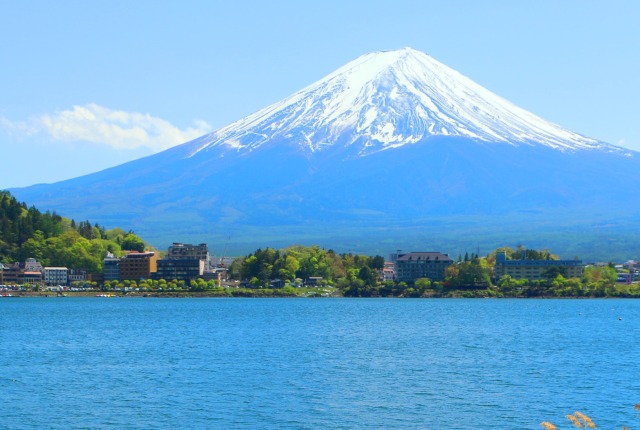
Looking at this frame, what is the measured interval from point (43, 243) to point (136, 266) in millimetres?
9712

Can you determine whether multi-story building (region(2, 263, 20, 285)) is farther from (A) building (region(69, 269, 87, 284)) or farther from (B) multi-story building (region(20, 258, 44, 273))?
(A) building (region(69, 269, 87, 284))

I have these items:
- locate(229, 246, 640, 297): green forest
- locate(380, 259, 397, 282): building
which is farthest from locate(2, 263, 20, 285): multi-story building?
locate(380, 259, 397, 282): building

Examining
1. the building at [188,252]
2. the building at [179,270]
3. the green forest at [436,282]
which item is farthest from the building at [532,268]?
the building at [188,252]

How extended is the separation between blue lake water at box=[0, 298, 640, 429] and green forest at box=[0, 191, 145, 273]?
47877 mm

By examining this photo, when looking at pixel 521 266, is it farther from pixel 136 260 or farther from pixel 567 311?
pixel 136 260

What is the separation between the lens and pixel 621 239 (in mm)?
188125

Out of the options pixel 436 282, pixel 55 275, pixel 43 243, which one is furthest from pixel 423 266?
pixel 43 243

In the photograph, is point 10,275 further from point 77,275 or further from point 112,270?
point 112,270

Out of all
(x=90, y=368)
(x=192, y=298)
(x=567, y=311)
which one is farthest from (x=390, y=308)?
(x=90, y=368)

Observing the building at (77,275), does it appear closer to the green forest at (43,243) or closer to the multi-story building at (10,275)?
the green forest at (43,243)

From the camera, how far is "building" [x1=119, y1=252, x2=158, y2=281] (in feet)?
Result: 363

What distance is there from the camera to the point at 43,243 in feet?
372

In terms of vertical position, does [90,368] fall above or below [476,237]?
below

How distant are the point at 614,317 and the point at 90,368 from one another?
41149mm
